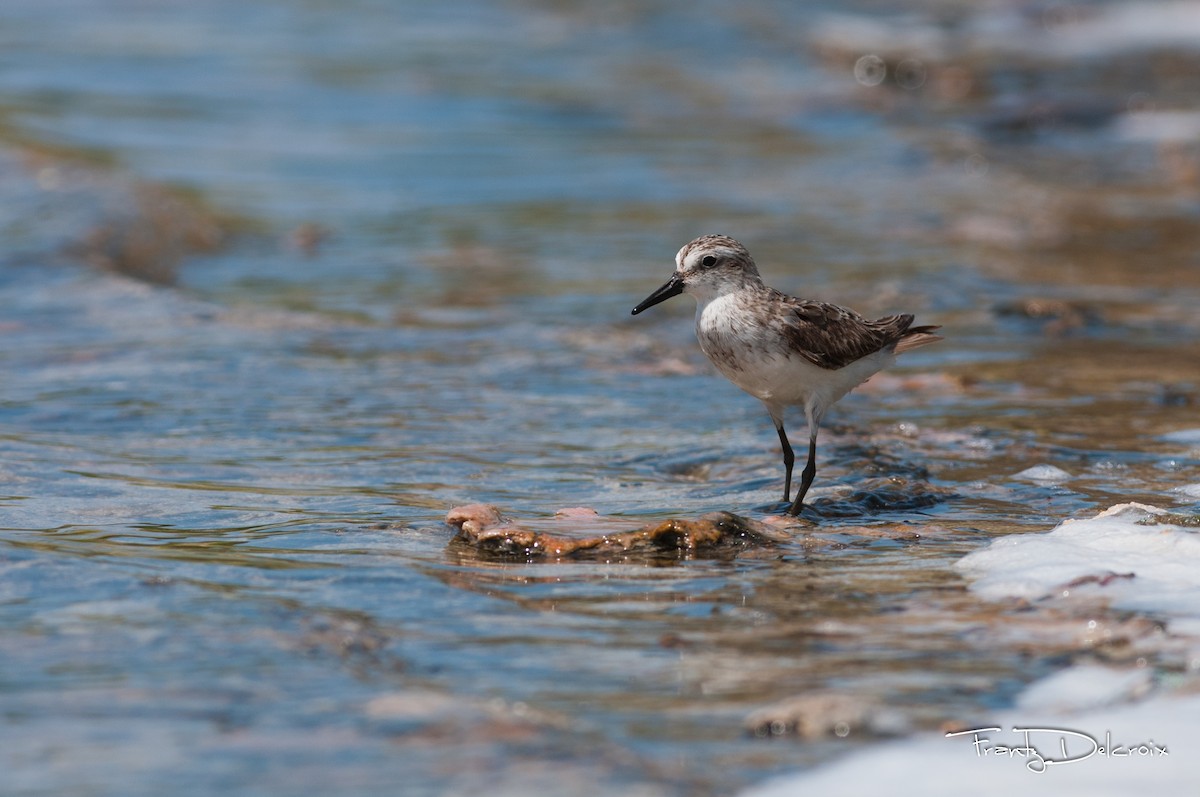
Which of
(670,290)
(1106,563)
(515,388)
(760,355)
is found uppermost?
(670,290)

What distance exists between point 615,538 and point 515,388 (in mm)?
3191

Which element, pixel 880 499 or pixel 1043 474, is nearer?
pixel 880 499

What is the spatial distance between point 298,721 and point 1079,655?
2084 millimetres

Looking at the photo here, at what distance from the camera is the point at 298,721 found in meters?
3.78

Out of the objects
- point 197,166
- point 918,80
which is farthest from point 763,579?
point 918,80

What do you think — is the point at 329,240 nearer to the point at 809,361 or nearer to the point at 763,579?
the point at 809,361

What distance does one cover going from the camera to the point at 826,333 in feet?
20.6

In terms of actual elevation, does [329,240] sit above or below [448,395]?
above

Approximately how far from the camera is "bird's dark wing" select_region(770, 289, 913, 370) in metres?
6.20

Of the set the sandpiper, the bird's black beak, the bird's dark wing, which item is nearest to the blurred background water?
the sandpiper

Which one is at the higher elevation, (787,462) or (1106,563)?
(787,462)

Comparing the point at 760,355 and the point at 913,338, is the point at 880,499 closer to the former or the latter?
the point at 760,355

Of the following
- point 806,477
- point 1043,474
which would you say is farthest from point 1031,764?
point 1043,474

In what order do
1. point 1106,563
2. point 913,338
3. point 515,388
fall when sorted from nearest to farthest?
1. point 1106,563
2. point 913,338
3. point 515,388
